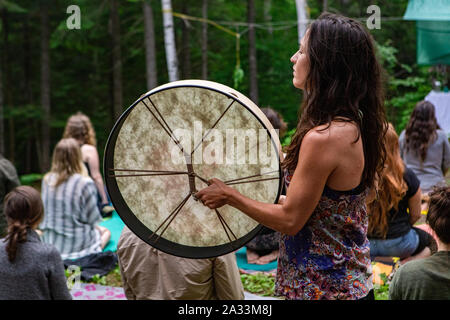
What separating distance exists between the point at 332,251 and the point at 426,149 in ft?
11.2

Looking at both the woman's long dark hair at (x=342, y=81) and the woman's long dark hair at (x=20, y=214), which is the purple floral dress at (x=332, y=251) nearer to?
the woman's long dark hair at (x=342, y=81)

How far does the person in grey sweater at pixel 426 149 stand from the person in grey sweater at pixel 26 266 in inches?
134

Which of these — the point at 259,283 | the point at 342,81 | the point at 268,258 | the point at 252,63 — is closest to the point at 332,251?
the point at 342,81

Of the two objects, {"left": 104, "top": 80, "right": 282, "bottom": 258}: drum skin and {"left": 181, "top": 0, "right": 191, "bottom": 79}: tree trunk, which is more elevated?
{"left": 181, "top": 0, "right": 191, "bottom": 79}: tree trunk

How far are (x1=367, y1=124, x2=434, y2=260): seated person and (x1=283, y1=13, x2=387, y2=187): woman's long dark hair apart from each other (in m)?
1.80

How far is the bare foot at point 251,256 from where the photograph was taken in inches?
173

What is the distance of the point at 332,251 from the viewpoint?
155 cm

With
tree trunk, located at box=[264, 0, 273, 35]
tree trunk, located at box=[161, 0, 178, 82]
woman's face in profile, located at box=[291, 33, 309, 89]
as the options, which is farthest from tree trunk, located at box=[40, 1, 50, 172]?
woman's face in profile, located at box=[291, 33, 309, 89]

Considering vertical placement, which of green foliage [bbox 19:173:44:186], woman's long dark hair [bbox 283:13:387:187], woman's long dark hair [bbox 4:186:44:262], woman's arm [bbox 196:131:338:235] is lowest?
green foliage [bbox 19:173:44:186]

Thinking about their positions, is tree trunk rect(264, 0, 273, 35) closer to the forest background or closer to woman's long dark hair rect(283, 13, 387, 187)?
the forest background

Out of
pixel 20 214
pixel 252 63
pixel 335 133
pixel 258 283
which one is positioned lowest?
pixel 258 283

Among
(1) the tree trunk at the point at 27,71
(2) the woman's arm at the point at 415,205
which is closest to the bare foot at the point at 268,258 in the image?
(2) the woman's arm at the point at 415,205

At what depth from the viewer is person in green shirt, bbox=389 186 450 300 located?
73.2 inches

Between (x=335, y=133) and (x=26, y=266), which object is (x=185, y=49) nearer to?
(x=26, y=266)
